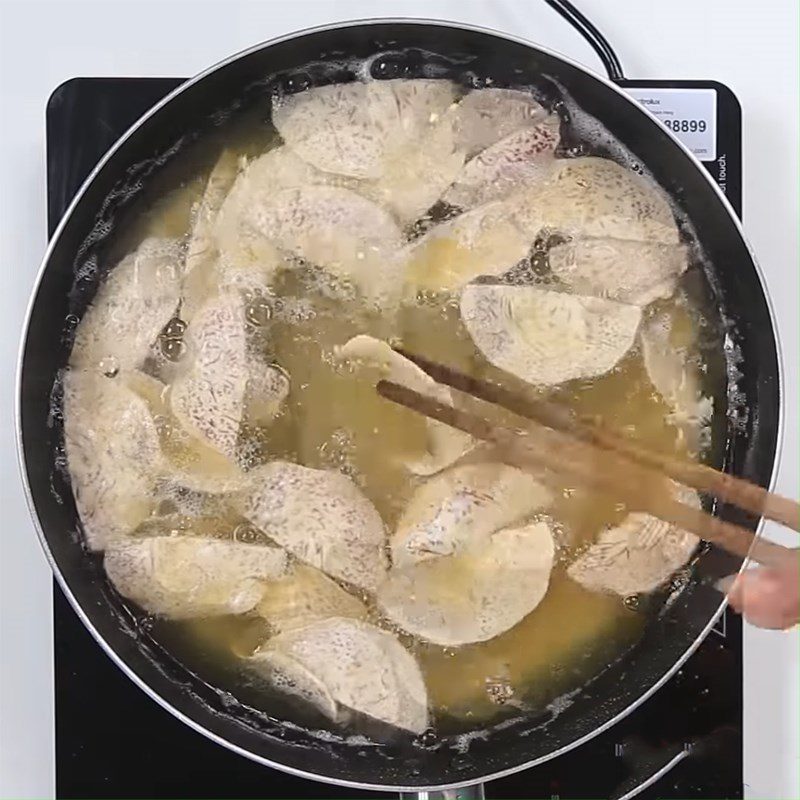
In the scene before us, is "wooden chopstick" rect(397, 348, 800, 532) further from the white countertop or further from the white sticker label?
the white sticker label

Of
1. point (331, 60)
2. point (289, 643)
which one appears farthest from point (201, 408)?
point (331, 60)

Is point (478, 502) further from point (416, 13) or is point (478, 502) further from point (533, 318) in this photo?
point (416, 13)

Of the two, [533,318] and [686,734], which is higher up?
[533,318]

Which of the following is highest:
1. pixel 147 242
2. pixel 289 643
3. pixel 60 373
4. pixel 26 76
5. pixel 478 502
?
pixel 26 76

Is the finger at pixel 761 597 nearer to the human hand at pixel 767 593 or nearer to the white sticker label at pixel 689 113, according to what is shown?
the human hand at pixel 767 593

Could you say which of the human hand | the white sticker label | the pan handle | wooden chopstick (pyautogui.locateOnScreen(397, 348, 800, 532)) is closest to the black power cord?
the white sticker label

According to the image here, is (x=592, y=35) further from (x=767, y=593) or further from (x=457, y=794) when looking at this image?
(x=457, y=794)

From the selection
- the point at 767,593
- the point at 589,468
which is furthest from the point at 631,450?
the point at 767,593

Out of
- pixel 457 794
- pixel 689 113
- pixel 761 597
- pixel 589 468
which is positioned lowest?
pixel 457 794
